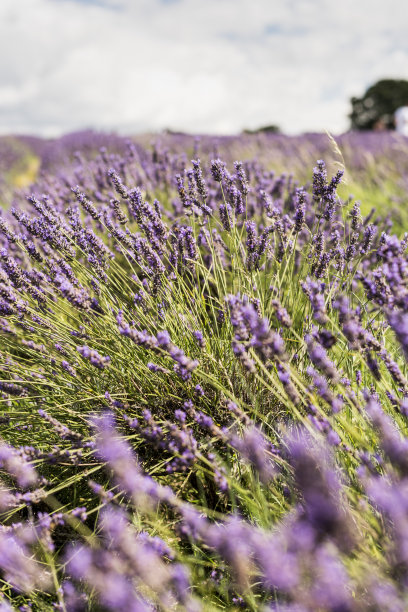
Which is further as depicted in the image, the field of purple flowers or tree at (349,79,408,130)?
tree at (349,79,408,130)

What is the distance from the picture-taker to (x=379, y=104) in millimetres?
20094

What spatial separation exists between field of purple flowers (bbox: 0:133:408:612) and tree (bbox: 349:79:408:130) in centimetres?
1977

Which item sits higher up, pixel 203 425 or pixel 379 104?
pixel 379 104

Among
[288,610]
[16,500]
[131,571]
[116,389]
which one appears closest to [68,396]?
[116,389]

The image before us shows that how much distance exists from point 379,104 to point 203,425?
22.6 m

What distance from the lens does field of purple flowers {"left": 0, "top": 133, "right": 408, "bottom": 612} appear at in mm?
989

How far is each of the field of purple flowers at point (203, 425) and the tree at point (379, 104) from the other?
19.8 m

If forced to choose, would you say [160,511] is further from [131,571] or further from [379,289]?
[379,289]

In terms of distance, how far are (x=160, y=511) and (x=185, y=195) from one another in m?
1.41

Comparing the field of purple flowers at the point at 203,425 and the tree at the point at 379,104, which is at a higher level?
the tree at the point at 379,104

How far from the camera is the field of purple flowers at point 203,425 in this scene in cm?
99

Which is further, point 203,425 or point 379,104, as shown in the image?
point 379,104

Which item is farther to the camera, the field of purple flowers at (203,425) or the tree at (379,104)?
the tree at (379,104)

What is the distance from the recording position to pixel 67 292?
1543 mm
